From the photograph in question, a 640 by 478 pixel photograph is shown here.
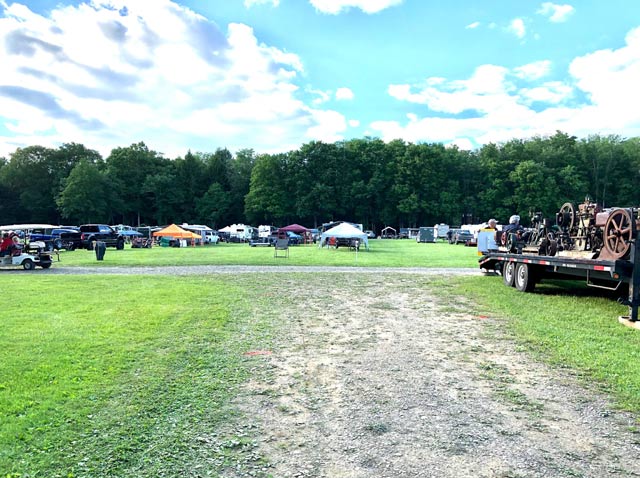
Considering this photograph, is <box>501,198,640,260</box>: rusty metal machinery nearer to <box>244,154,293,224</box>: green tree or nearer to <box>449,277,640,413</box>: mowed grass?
<box>449,277,640,413</box>: mowed grass

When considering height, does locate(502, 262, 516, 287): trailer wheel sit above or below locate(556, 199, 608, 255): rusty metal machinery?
below

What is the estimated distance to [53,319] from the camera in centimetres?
836

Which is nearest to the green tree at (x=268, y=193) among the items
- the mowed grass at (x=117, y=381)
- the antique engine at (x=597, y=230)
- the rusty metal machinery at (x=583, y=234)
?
the rusty metal machinery at (x=583, y=234)

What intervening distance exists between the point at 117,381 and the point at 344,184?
8085 centimetres

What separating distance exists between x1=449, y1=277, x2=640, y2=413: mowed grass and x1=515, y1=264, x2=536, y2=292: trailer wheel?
0.22 meters

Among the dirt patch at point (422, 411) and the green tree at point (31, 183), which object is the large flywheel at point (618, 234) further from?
the green tree at point (31, 183)

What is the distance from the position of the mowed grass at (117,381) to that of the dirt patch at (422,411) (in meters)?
0.51

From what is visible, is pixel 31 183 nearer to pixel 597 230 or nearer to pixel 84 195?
pixel 84 195

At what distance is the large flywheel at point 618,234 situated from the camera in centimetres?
915

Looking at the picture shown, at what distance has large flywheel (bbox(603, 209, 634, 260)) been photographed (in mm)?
9148

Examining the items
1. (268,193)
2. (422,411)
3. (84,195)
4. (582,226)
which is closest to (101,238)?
(582,226)

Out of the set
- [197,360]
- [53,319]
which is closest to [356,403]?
[197,360]

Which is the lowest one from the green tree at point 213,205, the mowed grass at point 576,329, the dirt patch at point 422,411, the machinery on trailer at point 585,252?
the dirt patch at point 422,411

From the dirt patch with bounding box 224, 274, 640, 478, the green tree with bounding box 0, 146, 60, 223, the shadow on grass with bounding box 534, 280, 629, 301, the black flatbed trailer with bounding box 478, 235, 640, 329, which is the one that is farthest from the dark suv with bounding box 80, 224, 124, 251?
the green tree with bounding box 0, 146, 60, 223
